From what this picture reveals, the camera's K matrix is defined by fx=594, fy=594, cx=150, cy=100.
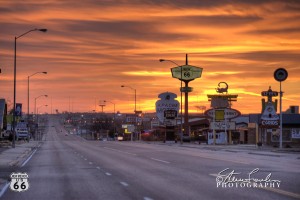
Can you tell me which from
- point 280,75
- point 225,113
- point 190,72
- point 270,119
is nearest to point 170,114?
point 190,72

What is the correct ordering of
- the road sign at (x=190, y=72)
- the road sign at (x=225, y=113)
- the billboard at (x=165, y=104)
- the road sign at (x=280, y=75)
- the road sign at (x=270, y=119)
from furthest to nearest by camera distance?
1. the billboard at (x=165, y=104)
2. the road sign at (x=190, y=72)
3. the road sign at (x=225, y=113)
4. the road sign at (x=280, y=75)
5. the road sign at (x=270, y=119)

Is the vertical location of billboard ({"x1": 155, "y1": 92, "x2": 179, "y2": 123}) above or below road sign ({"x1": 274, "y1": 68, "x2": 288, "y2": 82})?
below

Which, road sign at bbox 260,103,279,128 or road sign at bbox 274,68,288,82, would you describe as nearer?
road sign at bbox 260,103,279,128

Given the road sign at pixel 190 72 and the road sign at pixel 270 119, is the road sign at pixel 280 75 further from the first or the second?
the road sign at pixel 190 72

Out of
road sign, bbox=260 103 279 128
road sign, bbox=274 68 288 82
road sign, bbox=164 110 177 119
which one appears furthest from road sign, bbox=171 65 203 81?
road sign, bbox=260 103 279 128

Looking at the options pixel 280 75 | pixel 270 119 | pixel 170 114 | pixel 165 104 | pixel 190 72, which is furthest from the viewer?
pixel 165 104

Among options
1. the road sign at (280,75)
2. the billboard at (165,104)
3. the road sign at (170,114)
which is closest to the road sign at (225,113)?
the road sign at (280,75)

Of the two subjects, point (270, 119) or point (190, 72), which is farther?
point (190, 72)

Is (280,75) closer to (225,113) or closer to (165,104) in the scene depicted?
(225,113)

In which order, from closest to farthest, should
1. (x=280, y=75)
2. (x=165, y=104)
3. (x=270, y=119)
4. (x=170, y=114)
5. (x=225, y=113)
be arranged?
(x=270, y=119), (x=280, y=75), (x=225, y=113), (x=170, y=114), (x=165, y=104)

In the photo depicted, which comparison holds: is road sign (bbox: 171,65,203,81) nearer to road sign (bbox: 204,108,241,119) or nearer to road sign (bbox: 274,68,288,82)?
road sign (bbox: 204,108,241,119)

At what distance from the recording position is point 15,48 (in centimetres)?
5897

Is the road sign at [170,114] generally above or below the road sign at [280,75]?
below

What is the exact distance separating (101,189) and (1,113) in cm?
8692
